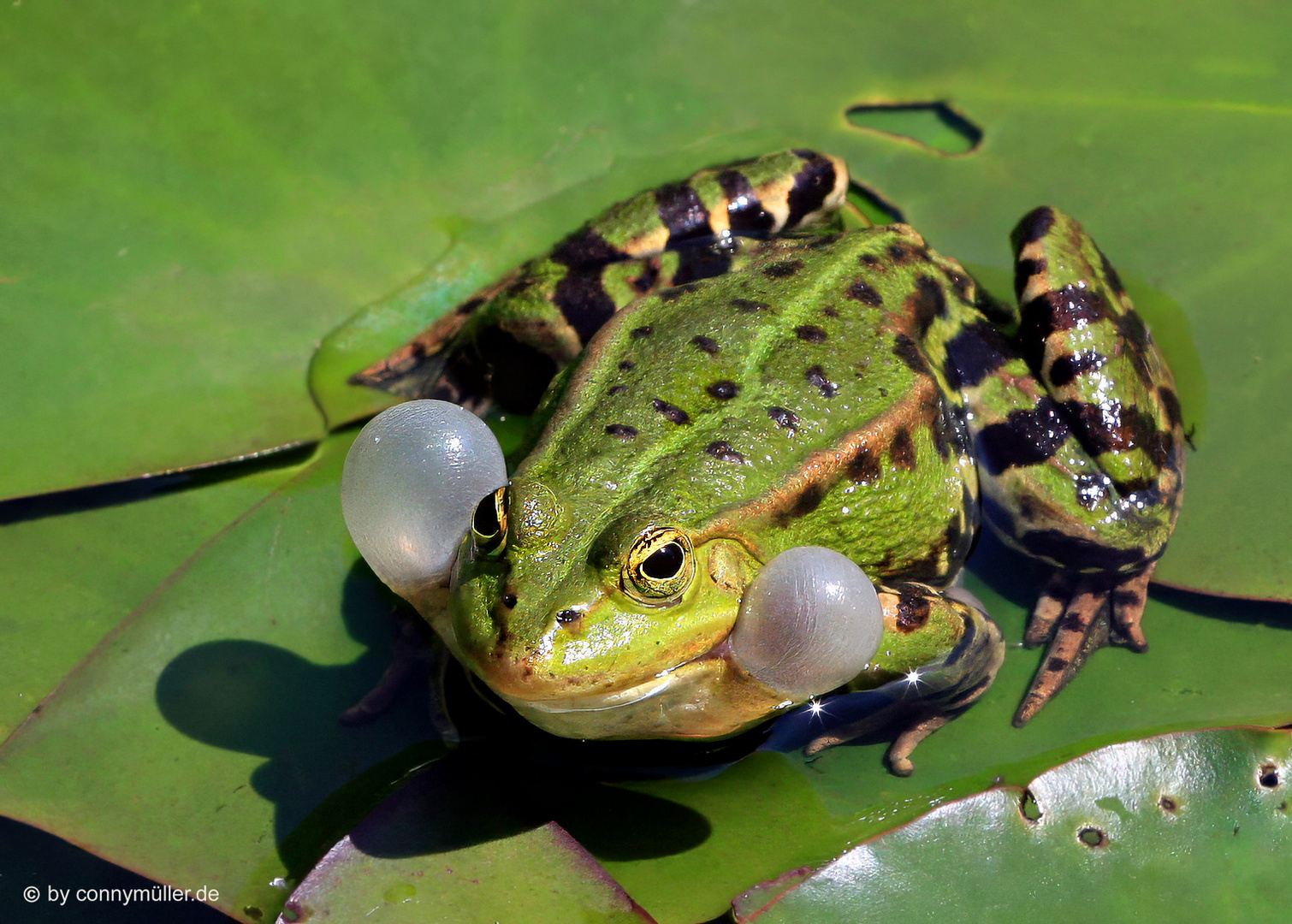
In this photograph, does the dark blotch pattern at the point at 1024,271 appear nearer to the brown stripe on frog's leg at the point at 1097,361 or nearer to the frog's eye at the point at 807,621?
the brown stripe on frog's leg at the point at 1097,361

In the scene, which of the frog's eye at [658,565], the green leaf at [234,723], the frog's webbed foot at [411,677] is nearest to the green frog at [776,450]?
the frog's eye at [658,565]

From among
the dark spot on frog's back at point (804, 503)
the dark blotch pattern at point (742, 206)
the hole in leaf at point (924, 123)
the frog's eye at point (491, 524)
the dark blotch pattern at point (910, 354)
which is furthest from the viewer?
the hole in leaf at point (924, 123)

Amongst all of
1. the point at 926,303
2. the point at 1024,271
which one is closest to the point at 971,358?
the point at 926,303

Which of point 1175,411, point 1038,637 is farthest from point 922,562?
point 1175,411

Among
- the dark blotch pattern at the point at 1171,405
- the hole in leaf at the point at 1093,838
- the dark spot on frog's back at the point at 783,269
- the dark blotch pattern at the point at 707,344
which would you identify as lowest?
the hole in leaf at the point at 1093,838

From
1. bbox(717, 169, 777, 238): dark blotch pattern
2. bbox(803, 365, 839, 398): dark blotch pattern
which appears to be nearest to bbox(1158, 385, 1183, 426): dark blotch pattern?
bbox(803, 365, 839, 398): dark blotch pattern

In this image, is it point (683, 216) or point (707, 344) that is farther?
point (683, 216)

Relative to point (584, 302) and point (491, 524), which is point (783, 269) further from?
point (491, 524)
